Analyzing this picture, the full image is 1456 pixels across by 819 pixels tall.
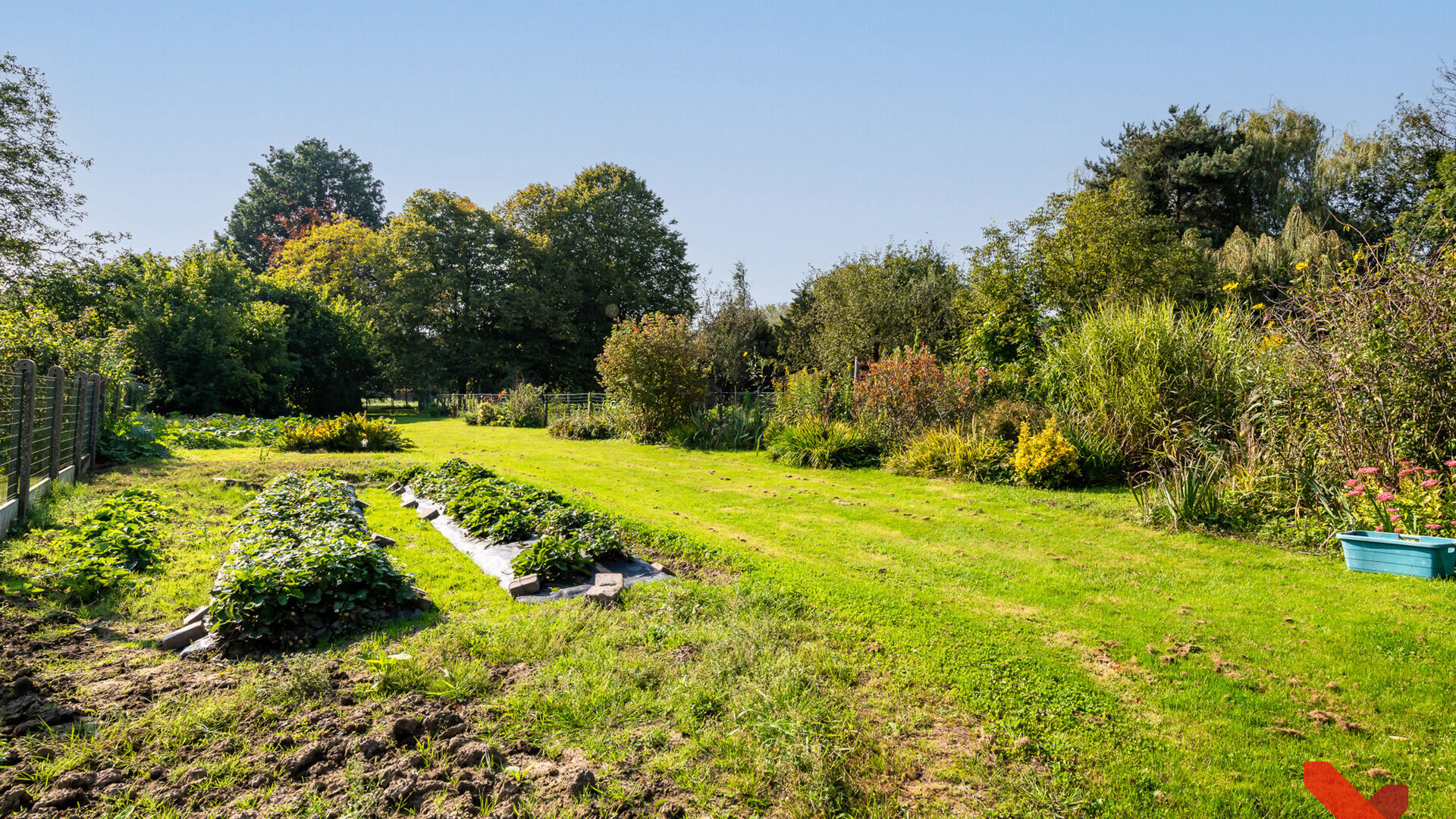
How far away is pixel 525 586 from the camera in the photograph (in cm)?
474

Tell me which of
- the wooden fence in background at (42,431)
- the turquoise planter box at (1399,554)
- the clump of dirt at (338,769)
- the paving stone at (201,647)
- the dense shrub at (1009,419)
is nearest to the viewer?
the clump of dirt at (338,769)

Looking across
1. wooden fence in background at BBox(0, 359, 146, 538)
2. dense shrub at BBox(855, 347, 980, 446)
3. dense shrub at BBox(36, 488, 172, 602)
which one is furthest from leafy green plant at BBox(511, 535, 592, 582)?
dense shrub at BBox(855, 347, 980, 446)

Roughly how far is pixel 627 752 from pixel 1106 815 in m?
1.77

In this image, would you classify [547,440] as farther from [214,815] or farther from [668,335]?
[214,815]

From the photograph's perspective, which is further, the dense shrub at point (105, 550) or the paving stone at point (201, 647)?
the dense shrub at point (105, 550)

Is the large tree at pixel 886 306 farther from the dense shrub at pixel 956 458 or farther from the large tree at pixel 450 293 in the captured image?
the large tree at pixel 450 293

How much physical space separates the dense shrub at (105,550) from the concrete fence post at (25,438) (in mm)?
538

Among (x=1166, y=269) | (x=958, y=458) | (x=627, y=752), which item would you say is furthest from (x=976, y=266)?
(x=627, y=752)

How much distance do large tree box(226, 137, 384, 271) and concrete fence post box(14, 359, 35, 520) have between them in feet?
143

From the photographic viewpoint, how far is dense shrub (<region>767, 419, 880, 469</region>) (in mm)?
11195

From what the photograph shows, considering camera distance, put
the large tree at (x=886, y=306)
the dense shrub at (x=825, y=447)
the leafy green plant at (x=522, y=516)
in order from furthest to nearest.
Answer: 1. the large tree at (x=886, y=306)
2. the dense shrub at (x=825, y=447)
3. the leafy green plant at (x=522, y=516)

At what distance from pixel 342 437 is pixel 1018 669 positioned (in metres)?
13.9

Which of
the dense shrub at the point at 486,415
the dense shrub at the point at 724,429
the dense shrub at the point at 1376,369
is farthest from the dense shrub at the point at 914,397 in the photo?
the dense shrub at the point at 486,415

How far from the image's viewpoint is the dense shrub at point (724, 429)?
14.0 meters
